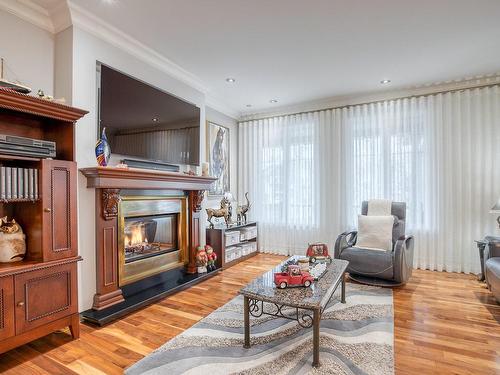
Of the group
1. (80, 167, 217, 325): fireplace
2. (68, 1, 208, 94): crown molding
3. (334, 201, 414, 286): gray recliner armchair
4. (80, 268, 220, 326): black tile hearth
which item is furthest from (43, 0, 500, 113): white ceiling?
(80, 268, 220, 326): black tile hearth

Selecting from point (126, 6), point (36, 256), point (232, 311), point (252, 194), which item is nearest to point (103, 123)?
point (126, 6)

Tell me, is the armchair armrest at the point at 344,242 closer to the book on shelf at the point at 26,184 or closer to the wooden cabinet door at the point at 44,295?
the wooden cabinet door at the point at 44,295

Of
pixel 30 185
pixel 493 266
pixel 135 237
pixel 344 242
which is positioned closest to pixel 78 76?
pixel 30 185

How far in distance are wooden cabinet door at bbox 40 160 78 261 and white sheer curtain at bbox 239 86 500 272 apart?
11.4 ft

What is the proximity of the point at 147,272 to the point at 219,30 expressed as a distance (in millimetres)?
2728

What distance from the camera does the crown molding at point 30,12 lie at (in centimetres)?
222

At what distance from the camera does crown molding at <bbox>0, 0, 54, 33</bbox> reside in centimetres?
222

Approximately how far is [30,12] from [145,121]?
1.27 m

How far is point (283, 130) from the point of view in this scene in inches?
200

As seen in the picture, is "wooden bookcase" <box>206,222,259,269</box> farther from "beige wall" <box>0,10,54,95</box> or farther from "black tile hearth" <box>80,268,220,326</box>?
"beige wall" <box>0,10,54,95</box>

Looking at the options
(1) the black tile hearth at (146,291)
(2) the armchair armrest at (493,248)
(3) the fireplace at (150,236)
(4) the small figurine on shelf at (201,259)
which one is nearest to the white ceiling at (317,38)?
(3) the fireplace at (150,236)

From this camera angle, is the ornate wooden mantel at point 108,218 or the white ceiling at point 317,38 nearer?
the white ceiling at point 317,38

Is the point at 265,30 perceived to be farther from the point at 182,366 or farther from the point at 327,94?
the point at 182,366

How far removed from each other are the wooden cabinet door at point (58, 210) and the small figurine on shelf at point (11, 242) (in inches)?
8.4
